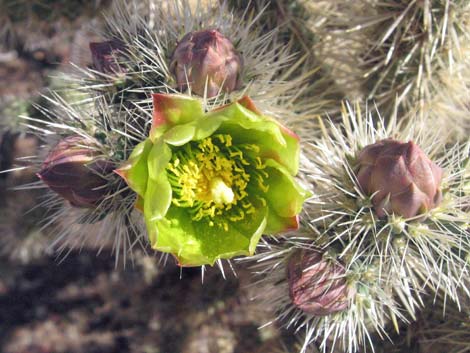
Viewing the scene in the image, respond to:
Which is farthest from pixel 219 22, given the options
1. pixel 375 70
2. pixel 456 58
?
pixel 456 58

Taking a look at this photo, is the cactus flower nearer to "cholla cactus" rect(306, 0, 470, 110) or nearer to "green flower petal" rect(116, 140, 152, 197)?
"green flower petal" rect(116, 140, 152, 197)

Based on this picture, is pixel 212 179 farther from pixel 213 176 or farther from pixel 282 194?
pixel 282 194

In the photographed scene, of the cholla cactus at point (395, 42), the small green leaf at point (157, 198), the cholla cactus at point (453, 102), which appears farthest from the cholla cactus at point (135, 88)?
the cholla cactus at point (453, 102)

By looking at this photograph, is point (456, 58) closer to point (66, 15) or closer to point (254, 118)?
point (254, 118)

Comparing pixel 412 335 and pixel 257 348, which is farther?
pixel 257 348

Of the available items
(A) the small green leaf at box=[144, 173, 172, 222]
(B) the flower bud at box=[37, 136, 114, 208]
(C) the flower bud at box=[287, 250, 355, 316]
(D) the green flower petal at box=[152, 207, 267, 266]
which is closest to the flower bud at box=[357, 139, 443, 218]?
(C) the flower bud at box=[287, 250, 355, 316]

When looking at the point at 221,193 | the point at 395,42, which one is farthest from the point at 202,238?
the point at 395,42

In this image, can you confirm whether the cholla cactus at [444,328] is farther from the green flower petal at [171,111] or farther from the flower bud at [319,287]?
the green flower petal at [171,111]

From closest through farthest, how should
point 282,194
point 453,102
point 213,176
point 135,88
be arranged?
point 282,194, point 213,176, point 135,88, point 453,102
